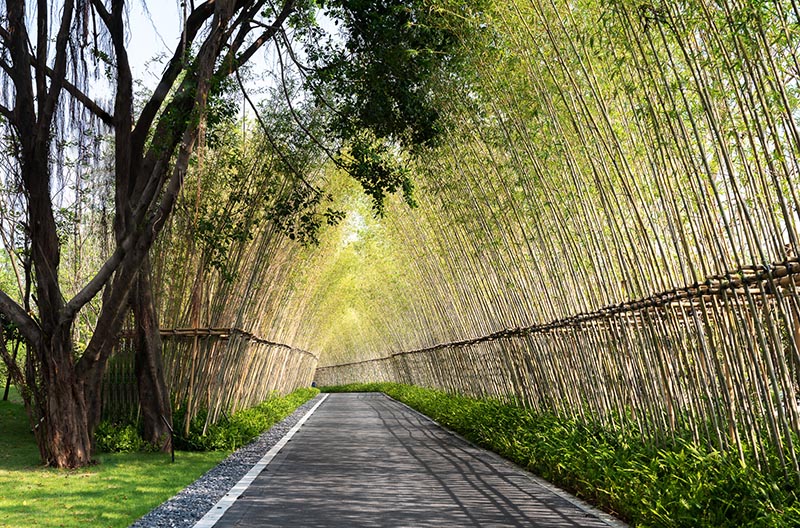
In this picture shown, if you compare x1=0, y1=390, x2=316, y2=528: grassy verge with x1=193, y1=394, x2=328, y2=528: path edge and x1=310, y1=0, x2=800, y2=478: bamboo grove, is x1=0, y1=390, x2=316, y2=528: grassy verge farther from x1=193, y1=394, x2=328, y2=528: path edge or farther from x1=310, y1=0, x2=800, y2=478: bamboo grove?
x1=310, y1=0, x2=800, y2=478: bamboo grove

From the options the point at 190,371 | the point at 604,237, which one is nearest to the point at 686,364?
the point at 604,237

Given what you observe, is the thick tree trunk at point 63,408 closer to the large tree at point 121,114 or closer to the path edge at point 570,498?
the large tree at point 121,114

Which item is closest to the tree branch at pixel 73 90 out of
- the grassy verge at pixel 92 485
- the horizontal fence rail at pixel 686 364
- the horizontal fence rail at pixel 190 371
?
the horizontal fence rail at pixel 190 371

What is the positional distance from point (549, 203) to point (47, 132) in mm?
5271

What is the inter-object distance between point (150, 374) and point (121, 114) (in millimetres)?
3224

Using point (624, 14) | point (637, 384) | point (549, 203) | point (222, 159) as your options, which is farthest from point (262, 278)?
point (624, 14)

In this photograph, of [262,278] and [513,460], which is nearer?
[513,460]

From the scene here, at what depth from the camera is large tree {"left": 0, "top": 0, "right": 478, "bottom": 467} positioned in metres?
8.39

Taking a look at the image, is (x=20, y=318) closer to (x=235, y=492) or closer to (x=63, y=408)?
(x=63, y=408)

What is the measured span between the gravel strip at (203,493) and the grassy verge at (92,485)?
11 centimetres

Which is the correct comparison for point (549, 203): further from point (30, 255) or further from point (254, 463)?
point (30, 255)

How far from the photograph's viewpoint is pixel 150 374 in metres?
10.3

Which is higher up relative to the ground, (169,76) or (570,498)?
(169,76)

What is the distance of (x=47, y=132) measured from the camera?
28.4 ft
